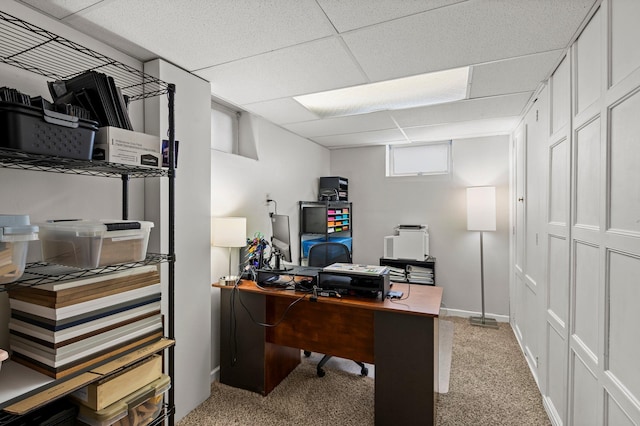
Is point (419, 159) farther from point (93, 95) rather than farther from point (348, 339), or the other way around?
point (93, 95)

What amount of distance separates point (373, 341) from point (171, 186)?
163cm

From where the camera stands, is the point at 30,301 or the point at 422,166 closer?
the point at 30,301

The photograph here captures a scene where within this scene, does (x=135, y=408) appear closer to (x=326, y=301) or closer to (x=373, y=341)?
(x=326, y=301)

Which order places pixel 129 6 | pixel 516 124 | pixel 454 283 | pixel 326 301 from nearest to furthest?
pixel 129 6
pixel 326 301
pixel 516 124
pixel 454 283

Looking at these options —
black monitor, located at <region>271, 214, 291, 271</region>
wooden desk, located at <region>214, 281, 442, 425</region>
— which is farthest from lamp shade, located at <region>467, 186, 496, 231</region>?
black monitor, located at <region>271, 214, 291, 271</region>

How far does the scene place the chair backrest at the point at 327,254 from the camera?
3.29 metres

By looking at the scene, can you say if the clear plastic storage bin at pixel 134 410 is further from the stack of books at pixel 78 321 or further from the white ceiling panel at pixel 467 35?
the white ceiling panel at pixel 467 35

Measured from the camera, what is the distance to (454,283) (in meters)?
4.17

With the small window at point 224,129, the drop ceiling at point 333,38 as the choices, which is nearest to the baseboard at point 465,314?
the drop ceiling at point 333,38

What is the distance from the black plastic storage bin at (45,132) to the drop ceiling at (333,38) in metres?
0.66

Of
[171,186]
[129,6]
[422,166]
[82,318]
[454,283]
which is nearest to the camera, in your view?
[82,318]

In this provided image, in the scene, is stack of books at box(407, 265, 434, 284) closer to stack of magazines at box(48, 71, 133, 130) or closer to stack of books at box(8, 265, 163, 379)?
stack of books at box(8, 265, 163, 379)

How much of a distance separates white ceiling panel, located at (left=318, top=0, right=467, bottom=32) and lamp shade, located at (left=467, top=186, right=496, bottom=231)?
277cm

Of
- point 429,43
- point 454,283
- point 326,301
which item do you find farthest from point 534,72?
point 454,283
